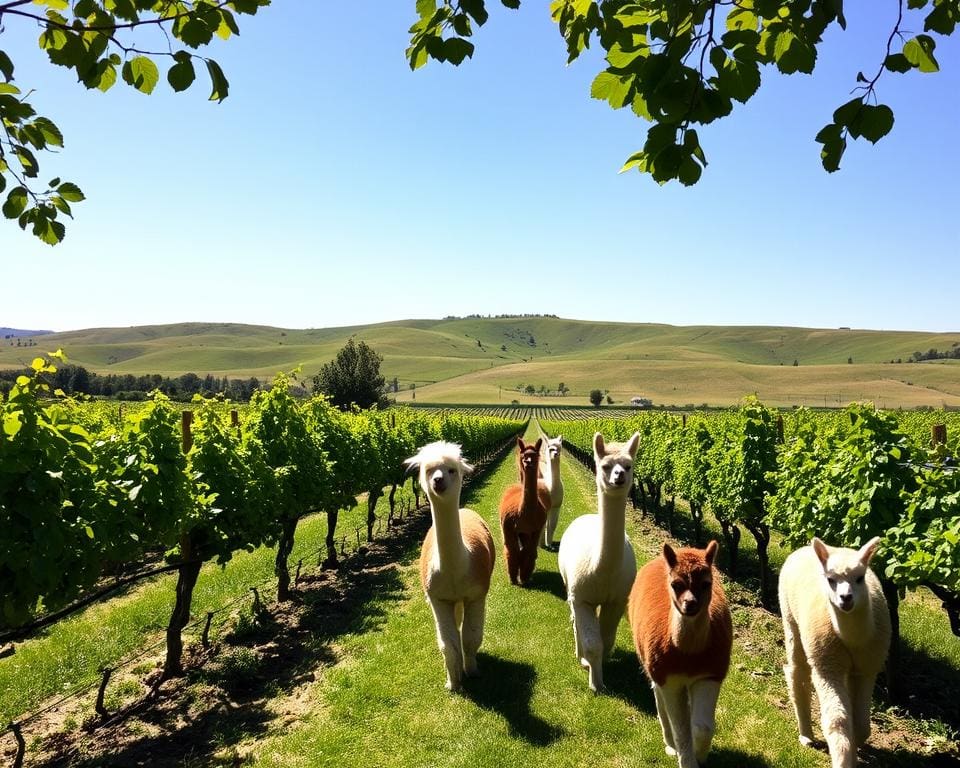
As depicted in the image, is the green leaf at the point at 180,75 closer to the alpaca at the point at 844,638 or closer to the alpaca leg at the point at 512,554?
the alpaca at the point at 844,638

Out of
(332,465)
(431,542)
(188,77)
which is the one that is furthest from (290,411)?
(188,77)

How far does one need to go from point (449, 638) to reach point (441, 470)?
1.95 meters

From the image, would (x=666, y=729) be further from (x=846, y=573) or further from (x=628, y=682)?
(x=846, y=573)

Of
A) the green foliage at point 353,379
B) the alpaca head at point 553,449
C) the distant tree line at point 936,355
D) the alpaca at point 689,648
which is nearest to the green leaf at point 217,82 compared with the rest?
the alpaca at point 689,648

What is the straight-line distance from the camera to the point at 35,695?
6.91 m

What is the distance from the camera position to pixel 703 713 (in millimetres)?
4789

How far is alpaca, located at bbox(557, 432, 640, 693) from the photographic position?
624cm

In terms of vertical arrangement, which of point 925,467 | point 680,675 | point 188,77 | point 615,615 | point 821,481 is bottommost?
point 615,615

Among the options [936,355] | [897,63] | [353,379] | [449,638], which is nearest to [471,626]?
[449,638]

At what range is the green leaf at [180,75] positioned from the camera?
8.01ft

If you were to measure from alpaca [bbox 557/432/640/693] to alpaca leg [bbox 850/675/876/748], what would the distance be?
2.36 meters

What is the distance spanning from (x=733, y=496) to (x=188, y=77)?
1022 centimetres

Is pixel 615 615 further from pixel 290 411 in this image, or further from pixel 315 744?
pixel 290 411

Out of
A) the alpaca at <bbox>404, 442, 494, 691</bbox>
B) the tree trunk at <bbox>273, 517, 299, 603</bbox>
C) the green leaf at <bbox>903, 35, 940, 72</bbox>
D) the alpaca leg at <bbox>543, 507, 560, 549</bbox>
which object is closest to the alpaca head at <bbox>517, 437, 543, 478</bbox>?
the alpaca leg at <bbox>543, 507, 560, 549</bbox>
